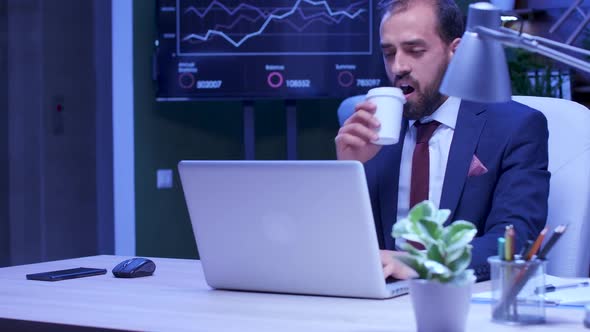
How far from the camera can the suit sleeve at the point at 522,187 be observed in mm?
1809

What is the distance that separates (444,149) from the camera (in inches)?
82.0

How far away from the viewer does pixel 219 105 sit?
523 cm

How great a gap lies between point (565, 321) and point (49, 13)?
13.8 ft

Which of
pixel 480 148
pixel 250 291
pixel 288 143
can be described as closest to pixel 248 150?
pixel 288 143

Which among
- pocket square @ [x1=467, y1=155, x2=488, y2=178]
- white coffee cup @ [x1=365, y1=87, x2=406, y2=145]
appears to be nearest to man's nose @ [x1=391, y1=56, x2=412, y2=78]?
pocket square @ [x1=467, y1=155, x2=488, y2=178]

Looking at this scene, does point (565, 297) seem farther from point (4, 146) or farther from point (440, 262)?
point (4, 146)

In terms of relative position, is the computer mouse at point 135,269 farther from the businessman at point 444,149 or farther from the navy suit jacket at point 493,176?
the navy suit jacket at point 493,176

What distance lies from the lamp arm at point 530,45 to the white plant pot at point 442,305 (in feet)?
0.98

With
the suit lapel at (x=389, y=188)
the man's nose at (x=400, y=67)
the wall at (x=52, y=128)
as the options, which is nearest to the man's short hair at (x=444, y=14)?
Answer: the man's nose at (x=400, y=67)

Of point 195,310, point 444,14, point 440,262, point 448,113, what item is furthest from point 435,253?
point 444,14

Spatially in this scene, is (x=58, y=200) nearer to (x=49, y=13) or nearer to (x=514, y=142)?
(x=49, y=13)

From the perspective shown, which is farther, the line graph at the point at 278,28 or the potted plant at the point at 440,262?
the line graph at the point at 278,28

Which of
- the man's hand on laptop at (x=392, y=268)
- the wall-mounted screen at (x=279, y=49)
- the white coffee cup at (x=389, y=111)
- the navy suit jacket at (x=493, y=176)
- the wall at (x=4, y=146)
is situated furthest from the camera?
the wall at (x=4, y=146)

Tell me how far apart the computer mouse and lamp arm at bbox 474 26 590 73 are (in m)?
0.87
